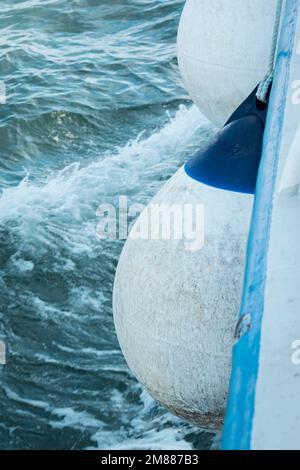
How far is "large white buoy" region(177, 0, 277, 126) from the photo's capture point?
5.48 meters

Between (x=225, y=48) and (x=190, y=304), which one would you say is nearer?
(x=190, y=304)

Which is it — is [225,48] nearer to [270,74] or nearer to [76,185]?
[270,74]

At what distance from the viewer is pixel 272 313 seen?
8.72ft

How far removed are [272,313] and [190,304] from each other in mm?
1052

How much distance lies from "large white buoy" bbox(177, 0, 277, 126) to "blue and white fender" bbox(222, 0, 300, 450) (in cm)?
179

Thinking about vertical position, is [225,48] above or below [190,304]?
above

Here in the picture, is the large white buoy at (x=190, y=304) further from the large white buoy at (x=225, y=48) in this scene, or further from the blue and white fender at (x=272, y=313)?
the large white buoy at (x=225, y=48)

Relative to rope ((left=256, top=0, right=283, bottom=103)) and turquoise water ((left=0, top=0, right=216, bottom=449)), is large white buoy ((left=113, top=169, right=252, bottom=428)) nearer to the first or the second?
rope ((left=256, top=0, right=283, bottom=103))

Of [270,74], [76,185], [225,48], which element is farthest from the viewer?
[76,185]

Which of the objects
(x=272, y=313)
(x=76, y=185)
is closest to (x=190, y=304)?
(x=272, y=313)

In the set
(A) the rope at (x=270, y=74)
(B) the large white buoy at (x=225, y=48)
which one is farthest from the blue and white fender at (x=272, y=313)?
(B) the large white buoy at (x=225, y=48)

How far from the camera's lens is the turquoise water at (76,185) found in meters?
5.41

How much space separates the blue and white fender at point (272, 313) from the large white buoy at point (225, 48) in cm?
179

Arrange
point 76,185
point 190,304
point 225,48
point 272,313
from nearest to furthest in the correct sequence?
point 272,313
point 190,304
point 225,48
point 76,185
